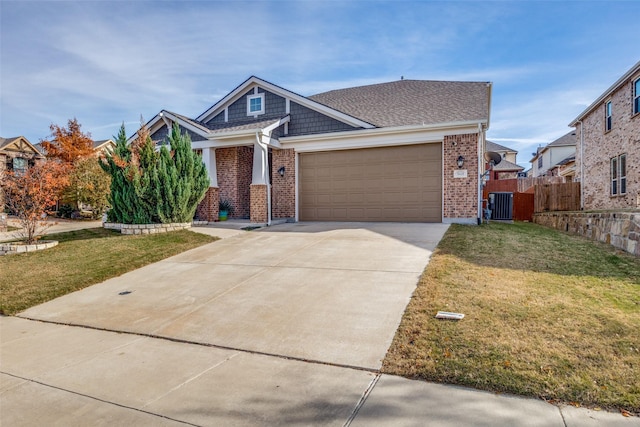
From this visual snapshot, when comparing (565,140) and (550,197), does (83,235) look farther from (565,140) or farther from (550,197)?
(565,140)

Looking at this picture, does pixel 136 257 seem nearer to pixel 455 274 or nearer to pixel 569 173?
pixel 455 274

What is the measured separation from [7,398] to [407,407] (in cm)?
324

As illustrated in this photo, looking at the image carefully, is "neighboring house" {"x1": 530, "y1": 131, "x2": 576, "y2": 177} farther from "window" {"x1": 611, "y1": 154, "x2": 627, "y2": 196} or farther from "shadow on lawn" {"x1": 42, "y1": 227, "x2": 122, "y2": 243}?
"shadow on lawn" {"x1": 42, "y1": 227, "x2": 122, "y2": 243}

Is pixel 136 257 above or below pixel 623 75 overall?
below

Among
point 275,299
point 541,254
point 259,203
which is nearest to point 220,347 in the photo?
point 275,299

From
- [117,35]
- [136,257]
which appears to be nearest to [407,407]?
[136,257]

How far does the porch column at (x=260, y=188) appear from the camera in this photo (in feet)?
41.1

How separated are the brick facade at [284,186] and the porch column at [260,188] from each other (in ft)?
3.37

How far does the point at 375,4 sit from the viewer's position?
9609 mm

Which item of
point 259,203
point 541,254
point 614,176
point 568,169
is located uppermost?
point 568,169

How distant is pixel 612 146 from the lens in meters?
15.4

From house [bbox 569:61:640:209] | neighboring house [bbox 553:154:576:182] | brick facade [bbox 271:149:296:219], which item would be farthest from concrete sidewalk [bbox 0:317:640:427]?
neighboring house [bbox 553:154:576:182]

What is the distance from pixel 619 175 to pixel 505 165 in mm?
21871

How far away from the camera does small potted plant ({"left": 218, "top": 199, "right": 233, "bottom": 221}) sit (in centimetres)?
1405
